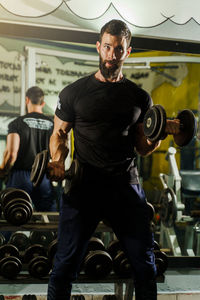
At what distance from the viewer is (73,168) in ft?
5.05

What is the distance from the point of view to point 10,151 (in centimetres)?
277

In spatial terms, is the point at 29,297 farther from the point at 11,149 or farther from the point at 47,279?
the point at 11,149

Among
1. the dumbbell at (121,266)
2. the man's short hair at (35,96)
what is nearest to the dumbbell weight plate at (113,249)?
the dumbbell at (121,266)

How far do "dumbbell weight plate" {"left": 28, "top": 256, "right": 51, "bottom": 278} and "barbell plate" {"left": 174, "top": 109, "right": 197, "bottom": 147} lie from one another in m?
1.07

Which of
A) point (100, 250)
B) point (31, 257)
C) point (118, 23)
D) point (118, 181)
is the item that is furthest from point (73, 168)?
point (31, 257)

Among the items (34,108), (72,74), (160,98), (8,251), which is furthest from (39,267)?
(160,98)

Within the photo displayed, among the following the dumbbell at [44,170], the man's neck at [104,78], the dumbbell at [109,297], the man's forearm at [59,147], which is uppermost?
the man's neck at [104,78]

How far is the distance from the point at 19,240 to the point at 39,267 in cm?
109

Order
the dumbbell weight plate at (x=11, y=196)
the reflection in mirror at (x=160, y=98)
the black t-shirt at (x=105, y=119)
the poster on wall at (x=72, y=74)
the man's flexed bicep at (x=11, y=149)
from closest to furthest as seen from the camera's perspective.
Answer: the black t-shirt at (x=105, y=119) < the dumbbell weight plate at (x=11, y=196) < the man's flexed bicep at (x=11, y=149) < the reflection in mirror at (x=160, y=98) < the poster on wall at (x=72, y=74)

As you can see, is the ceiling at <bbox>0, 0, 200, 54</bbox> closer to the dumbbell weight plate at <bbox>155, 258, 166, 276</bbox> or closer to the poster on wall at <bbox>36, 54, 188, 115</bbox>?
the dumbbell weight plate at <bbox>155, 258, 166, 276</bbox>

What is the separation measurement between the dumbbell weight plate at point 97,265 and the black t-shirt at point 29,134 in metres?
1.09

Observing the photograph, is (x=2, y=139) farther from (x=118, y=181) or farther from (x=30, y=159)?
(x=118, y=181)

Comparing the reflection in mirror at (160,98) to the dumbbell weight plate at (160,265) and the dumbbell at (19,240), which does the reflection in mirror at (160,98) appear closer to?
the dumbbell weight plate at (160,265)

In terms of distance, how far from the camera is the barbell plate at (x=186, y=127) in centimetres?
149
